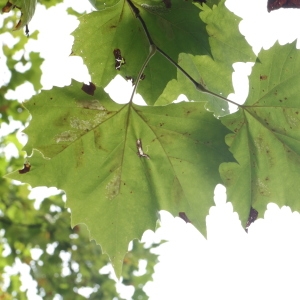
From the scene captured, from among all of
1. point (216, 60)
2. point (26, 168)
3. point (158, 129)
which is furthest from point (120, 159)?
point (216, 60)

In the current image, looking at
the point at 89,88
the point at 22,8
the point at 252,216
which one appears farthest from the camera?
the point at 252,216

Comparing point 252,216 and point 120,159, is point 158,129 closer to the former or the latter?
point 120,159

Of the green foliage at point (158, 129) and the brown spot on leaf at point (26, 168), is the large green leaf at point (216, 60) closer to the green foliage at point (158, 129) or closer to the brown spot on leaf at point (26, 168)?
the green foliage at point (158, 129)

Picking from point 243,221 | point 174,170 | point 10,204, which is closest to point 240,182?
point 243,221

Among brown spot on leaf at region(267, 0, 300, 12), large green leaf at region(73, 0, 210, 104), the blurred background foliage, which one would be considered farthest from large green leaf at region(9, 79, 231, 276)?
the blurred background foliage

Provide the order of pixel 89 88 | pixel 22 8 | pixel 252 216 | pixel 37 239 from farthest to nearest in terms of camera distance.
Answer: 1. pixel 37 239
2. pixel 252 216
3. pixel 89 88
4. pixel 22 8

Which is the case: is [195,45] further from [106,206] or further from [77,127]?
[106,206]

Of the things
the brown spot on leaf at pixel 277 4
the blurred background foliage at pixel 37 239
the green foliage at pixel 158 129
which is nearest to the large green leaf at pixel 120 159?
the green foliage at pixel 158 129

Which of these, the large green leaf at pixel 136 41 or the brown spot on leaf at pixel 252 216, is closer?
the large green leaf at pixel 136 41
